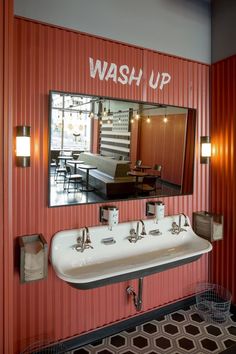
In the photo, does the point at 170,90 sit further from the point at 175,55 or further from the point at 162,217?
the point at 162,217

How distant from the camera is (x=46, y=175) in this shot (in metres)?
2.29

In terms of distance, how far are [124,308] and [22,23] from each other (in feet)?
8.68

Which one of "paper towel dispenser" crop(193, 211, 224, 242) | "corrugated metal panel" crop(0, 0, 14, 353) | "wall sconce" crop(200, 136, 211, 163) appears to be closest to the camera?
"corrugated metal panel" crop(0, 0, 14, 353)

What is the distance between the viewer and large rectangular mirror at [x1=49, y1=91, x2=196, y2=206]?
2342 millimetres

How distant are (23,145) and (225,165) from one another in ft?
6.97

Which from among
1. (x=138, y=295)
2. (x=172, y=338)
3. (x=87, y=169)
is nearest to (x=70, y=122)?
(x=87, y=169)

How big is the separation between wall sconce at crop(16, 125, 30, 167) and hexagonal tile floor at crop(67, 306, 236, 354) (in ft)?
5.66

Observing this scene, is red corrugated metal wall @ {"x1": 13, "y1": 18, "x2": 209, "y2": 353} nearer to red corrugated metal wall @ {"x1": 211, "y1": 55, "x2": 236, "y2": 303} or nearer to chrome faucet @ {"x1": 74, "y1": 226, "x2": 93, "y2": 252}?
chrome faucet @ {"x1": 74, "y1": 226, "x2": 93, "y2": 252}

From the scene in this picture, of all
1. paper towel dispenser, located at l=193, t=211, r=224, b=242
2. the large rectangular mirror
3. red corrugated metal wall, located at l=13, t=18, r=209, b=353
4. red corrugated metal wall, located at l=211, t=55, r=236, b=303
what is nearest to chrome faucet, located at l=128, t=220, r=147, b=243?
red corrugated metal wall, located at l=13, t=18, r=209, b=353

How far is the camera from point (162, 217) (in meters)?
2.81

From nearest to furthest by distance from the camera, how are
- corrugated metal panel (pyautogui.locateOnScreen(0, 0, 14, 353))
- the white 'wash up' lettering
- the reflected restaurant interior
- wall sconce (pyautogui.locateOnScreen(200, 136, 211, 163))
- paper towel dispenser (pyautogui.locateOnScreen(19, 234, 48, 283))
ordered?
corrugated metal panel (pyautogui.locateOnScreen(0, 0, 14, 353)) < paper towel dispenser (pyautogui.locateOnScreen(19, 234, 48, 283)) < the reflected restaurant interior < the white 'wash up' lettering < wall sconce (pyautogui.locateOnScreen(200, 136, 211, 163))

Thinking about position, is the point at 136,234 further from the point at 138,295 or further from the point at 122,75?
the point at 122,75

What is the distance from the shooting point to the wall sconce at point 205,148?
10.3 feet

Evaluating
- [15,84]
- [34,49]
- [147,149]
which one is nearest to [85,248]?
[147,149]
